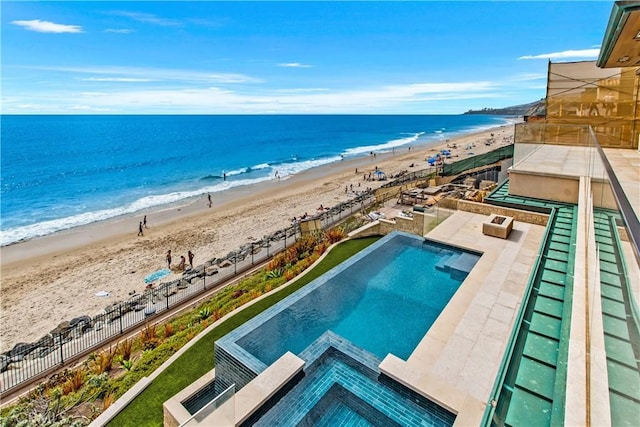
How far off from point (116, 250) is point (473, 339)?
853 inches

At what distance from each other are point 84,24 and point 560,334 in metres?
55.6

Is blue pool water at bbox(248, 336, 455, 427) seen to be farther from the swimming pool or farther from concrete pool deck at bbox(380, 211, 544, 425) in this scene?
the swimming pool

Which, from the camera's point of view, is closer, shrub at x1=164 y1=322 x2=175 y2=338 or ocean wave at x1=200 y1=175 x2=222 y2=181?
shrub at x1=164 y1=322 x2=175 y2=338

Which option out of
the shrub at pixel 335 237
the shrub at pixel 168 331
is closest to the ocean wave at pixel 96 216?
the shrub at pixel 335 237

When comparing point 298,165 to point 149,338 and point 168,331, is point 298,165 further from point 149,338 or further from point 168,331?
Result: point 149,338

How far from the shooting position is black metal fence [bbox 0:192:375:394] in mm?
10128

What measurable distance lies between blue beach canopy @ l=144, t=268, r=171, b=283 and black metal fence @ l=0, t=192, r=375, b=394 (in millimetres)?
945

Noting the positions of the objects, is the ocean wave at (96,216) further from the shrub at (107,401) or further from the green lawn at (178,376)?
the shrub at (107,401)

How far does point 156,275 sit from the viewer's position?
17188mm

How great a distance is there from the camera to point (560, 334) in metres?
4.77

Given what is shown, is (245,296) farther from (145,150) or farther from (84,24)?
(145,150)

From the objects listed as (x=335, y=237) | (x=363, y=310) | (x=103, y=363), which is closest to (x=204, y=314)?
(x=103, y=363)

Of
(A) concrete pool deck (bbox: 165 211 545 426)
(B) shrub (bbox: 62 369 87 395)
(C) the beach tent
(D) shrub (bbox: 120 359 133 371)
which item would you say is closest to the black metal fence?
(B) shrub (bbox: 62 369 87 395)

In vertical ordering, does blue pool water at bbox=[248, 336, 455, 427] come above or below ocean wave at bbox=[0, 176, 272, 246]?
above
